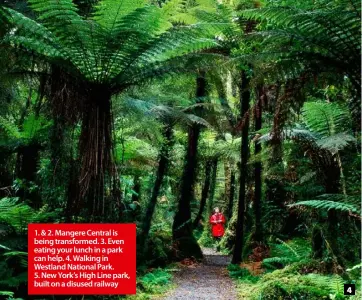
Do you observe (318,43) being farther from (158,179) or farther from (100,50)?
(158,179)

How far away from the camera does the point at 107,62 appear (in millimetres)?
4133

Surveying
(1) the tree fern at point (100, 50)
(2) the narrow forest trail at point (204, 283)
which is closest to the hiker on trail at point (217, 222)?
(2) the narrow forest trail at point (204, 283)

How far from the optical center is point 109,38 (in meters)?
3.87

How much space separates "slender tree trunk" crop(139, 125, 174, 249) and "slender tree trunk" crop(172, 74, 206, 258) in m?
0.44

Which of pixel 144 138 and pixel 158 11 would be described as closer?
pixel 158 11

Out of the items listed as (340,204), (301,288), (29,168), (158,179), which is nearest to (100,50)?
(340,204)

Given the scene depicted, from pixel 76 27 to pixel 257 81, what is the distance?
163cm

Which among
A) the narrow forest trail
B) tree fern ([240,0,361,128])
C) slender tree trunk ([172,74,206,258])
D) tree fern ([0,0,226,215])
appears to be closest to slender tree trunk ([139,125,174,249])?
slender tree trunk ([172,74,206,258])

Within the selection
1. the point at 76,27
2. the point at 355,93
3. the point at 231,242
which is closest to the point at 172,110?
the point at 76,27

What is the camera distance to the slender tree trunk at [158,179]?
771 centimetres

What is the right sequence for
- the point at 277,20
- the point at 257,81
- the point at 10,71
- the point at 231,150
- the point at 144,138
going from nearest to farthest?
the point at 277,20 → the point at 257,81 → the point at 10,71 → the point at 144,138 → the point at 231,150

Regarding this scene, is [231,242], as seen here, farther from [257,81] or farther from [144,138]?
[257,81]
